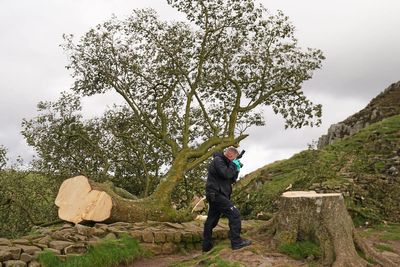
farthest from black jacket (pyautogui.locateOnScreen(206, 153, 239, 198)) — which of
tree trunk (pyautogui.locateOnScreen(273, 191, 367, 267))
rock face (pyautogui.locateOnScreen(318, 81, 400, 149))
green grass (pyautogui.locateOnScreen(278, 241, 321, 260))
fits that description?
rock face (pyautogui.locateOnScreen(318, 81, 400, 149))

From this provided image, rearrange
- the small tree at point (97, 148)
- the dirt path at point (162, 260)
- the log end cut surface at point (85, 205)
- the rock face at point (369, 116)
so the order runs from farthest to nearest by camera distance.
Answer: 1. the rock face at point (369, 116)
2. the small tree at point (97, 148)
3. the log end cut surface at point (85, 205)
4. the dirt path at point (162, 260)

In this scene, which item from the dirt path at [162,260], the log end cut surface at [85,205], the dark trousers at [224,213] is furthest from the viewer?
the log end cut surface at [85,205]

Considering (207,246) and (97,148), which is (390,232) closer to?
(207,246)

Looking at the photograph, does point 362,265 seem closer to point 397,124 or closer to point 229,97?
point 229,97

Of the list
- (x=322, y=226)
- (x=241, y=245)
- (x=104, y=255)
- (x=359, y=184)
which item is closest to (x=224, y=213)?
(x=241, y=245)

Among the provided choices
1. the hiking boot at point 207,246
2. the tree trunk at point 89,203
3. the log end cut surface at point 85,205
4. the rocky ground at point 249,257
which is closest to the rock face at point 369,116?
the rocky ground at point 249,257

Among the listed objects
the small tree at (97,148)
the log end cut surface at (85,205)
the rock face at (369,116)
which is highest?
the rock face at (369,116)

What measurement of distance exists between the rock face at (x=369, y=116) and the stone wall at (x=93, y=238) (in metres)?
23.7

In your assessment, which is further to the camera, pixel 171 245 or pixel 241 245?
pixel 171 245

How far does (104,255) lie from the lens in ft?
32.3

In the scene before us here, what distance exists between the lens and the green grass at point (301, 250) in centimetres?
887

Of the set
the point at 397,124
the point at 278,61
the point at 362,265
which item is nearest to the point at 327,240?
the point at 362,265

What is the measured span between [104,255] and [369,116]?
31.2m

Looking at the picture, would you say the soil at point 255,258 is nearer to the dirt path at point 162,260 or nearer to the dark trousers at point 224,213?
the dirt path at point 162,260
